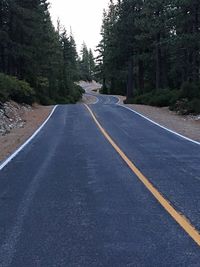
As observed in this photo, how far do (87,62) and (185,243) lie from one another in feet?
579

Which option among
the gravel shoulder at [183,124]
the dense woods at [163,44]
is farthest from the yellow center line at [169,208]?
the dense woods at [163,44]

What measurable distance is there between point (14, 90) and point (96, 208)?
95.3 feet

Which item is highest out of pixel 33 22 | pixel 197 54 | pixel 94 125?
pixel 33 22

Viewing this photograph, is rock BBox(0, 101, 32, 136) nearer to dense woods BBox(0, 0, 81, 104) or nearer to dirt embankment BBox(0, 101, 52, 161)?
dirt embankment BBox(0, 101, 52, 161)

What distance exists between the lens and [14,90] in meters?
34.9

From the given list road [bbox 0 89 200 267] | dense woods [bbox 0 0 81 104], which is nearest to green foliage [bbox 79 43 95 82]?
dense woods [bbox 0 0 81 104]

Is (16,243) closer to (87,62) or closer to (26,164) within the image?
(26,164)

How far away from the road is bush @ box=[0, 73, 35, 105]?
17.1 metres

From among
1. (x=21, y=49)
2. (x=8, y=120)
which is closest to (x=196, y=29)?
(x=21, y=49)

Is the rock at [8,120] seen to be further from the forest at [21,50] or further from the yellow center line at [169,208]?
the yellow center line at [169,208]

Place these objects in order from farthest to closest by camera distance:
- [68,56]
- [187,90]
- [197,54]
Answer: [68,56], [197,54], [187,90]

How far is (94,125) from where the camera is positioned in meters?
23.3

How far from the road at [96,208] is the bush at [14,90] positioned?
17108 millimetres

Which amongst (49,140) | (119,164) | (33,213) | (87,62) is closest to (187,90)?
(49,140)
